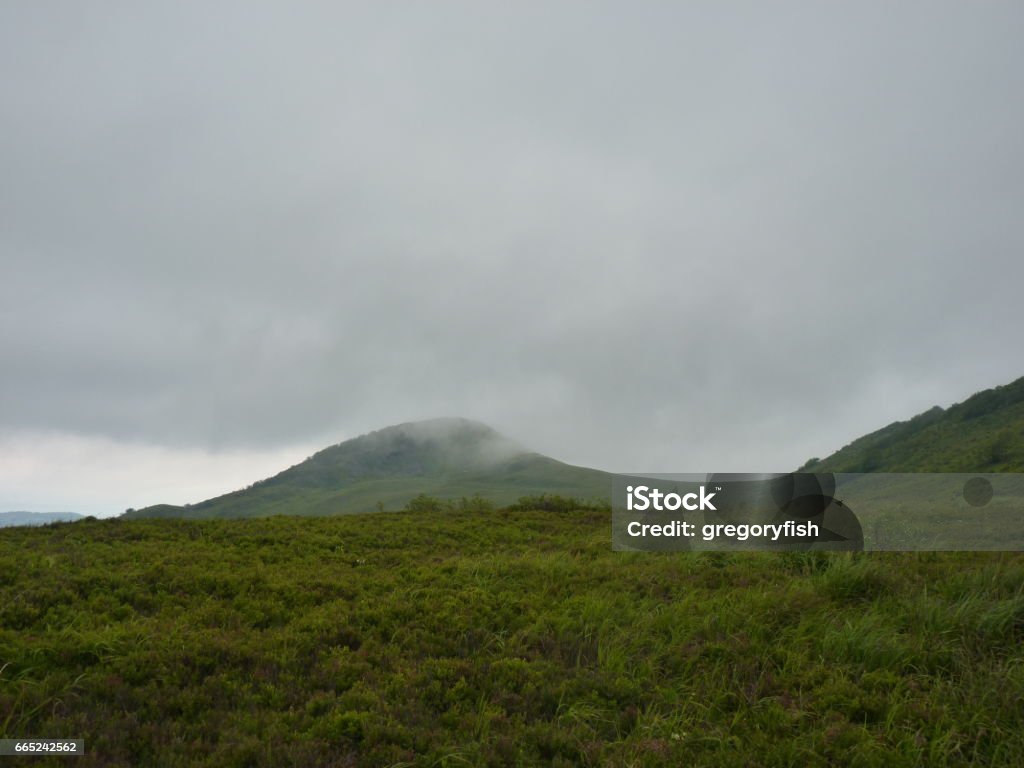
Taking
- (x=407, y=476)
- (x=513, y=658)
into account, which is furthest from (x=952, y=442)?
(x=407, y=476)

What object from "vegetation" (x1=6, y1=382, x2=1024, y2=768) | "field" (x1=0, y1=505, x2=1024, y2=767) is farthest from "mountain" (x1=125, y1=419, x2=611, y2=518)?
"field" (x1=0, y1=505, x2=1024, y2=767)

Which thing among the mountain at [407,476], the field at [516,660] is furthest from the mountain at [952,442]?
the field at [516,660]

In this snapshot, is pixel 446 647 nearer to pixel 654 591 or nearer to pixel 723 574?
pixel 654 591

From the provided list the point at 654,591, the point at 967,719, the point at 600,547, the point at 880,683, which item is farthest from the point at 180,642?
the point at 600,547

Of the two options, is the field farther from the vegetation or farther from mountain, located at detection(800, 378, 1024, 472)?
mountain, located at detection(800, 378, 1024, 472)

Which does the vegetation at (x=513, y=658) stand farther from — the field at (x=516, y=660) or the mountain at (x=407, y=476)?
the mountain at (x=407, y=476)

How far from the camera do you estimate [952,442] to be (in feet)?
156

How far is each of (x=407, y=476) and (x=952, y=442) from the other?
7534cm

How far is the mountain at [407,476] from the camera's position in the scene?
58.2m

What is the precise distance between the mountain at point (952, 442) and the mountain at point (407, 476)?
76.0ft

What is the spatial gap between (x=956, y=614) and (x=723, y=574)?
4318 mm

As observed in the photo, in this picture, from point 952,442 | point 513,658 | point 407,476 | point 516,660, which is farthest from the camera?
point 407,476

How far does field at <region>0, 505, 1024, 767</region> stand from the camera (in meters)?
6.43

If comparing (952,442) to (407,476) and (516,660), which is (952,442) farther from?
(407,476)
